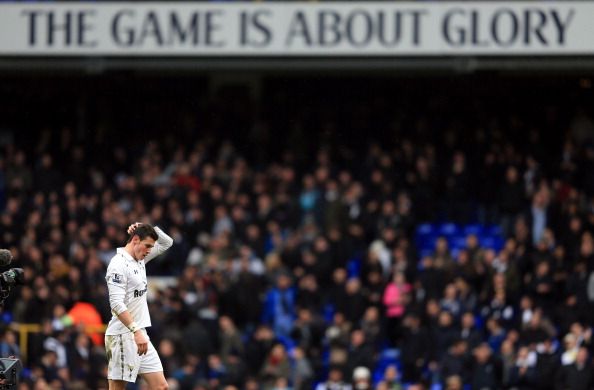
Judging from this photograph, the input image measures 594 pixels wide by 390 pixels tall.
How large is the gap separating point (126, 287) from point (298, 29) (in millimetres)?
11172

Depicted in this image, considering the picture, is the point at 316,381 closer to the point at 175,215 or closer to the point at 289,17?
the point at 175,215

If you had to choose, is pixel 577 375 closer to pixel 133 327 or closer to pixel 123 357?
pixel 123 357

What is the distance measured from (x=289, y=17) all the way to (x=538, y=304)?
630cm

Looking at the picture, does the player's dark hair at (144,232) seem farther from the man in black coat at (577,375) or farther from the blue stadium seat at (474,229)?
the blue stadium seat at (474,229)

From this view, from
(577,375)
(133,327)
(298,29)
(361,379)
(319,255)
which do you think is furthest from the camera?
(298,29)

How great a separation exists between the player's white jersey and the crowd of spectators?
6763mm

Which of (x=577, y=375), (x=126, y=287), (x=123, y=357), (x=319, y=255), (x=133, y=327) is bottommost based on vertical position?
(x=577, y=375)

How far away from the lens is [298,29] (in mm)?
22531

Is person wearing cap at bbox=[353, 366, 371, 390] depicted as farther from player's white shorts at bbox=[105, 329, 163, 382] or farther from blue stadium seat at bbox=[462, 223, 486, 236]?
player's white shorts at bbox=[105, 329, 163, 382]

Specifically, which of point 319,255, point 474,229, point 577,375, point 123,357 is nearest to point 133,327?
point 123,357

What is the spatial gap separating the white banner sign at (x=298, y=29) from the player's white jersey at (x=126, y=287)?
10.8 meters

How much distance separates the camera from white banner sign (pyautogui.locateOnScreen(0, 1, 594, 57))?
22.1 metres

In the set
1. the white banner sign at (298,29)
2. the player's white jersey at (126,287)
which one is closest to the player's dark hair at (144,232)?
the player's white jersey at (126,287)

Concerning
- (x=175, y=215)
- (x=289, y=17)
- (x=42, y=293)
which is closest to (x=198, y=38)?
(x=289, y=17)
